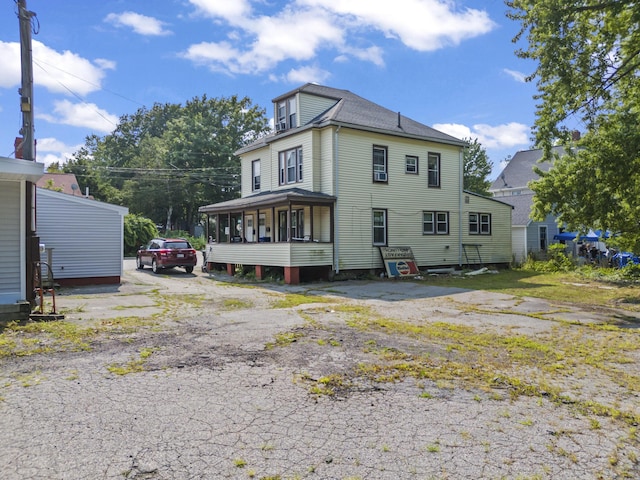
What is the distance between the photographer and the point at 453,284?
16.8 meters

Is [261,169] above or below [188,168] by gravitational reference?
below

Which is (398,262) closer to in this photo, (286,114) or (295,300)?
(295,300)

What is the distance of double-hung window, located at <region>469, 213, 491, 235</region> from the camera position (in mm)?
23234

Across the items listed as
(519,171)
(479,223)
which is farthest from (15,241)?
(519,171)

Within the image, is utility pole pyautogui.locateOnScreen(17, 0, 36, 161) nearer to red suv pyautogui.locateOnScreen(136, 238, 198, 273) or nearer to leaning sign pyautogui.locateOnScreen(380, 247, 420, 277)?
red suv pyautogui.locateOnScreen(136, 238, 198, 273)

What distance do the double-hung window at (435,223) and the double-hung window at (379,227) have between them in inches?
94.9

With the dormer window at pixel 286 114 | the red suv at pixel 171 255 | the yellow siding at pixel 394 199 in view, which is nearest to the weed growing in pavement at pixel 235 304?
the yellow siding at pixel 394 199

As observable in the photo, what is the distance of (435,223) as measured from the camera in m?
21.8

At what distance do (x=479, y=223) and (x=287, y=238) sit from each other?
10385mm

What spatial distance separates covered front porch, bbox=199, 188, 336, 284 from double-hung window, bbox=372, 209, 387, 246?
225cm

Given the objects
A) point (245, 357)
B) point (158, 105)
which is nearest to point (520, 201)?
point (245, 357)

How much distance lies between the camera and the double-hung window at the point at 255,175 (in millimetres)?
23078

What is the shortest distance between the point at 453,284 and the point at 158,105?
67.2 m

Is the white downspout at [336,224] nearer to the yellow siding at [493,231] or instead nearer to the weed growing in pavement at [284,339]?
the yellow siding at [493,231]
